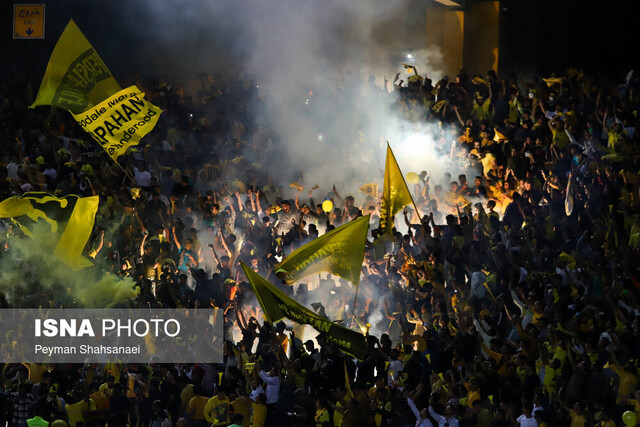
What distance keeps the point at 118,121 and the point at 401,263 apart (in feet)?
12.5

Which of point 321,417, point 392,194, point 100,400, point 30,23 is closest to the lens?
point 321,417

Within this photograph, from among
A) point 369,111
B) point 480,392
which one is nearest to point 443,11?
point 369,111

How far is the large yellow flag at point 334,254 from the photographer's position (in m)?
12.3

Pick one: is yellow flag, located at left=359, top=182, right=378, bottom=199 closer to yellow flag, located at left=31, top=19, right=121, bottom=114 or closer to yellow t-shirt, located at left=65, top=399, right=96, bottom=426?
yellow flag, located at left=31, top=19, right=121, bottom=114

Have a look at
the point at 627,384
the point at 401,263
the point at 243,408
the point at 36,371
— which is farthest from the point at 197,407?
the point at 627,384

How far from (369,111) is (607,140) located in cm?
512

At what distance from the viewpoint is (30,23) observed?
23344mm

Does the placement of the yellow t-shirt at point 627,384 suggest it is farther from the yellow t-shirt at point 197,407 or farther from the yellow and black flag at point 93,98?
the yellow and black flag at point 93,98

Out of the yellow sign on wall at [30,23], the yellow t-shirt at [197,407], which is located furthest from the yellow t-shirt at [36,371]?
the yellow sign on wall at [30,23]

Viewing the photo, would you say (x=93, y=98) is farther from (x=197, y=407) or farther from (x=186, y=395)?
(x=197, y=407)

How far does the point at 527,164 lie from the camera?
51.3 ft

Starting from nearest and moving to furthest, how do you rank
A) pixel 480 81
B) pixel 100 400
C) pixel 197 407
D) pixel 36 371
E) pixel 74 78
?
pixel 197 407 → pixel 100 400 → pixel 36 371 → pixel 74 78 → pixel 480 81

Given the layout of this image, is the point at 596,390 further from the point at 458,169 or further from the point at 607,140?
the point at 458,169

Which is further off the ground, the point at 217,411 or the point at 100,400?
the point at 100,400
